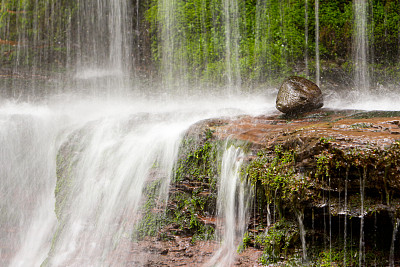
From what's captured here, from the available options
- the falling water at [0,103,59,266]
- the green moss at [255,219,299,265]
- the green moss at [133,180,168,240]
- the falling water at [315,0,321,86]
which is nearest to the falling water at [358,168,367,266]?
the green moss at [255,219,299,265]

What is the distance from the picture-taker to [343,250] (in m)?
4.45

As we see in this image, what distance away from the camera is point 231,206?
561cm

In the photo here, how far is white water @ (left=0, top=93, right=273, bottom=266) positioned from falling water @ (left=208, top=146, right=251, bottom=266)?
120 cm

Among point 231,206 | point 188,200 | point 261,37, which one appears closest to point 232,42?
point 261,37

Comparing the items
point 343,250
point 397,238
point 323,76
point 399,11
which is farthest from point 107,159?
point 399,11

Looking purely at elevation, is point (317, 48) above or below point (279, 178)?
above

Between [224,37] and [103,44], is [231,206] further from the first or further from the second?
[103,44]

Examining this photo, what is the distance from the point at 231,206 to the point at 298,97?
11.2 feet

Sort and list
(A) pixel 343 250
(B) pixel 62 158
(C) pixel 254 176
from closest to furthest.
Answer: (A) pixel 343 250 → (C) pixel 254 176 → (B) pixel 62 158

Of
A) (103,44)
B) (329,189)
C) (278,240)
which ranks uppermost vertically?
(103,44)

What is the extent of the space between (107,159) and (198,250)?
10.1 ft

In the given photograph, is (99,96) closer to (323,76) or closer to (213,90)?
(213,90)

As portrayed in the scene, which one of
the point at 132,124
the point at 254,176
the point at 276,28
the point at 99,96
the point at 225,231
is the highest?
the point at 276,28

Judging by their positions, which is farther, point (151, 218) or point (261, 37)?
point (261, 37)
